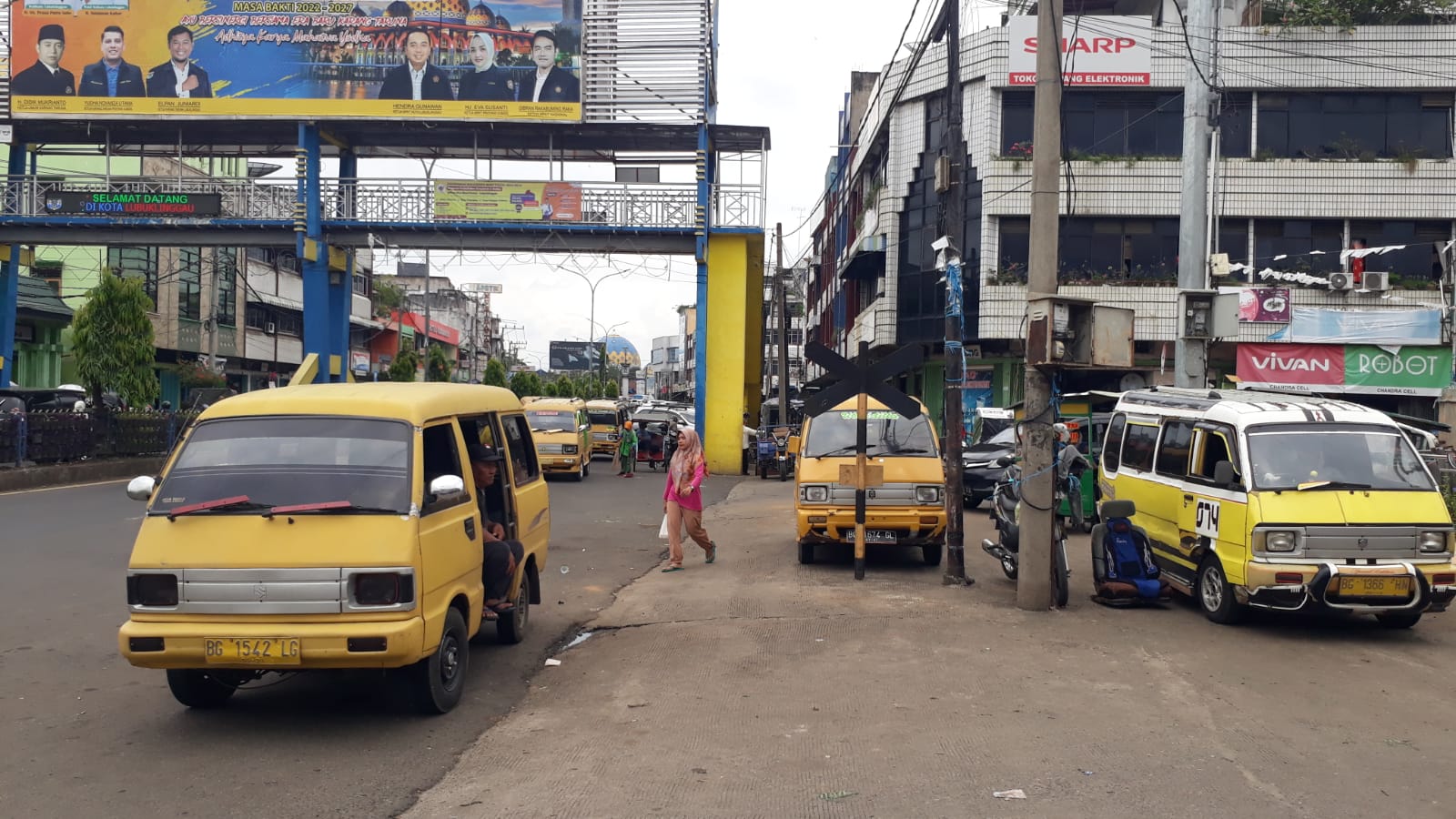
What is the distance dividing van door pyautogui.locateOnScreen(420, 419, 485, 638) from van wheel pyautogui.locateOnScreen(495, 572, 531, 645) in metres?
0.82

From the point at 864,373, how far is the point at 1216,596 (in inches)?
157

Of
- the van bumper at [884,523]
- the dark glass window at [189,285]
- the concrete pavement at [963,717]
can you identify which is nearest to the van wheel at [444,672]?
the concrete pavement at [963,717]

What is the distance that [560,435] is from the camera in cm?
2644

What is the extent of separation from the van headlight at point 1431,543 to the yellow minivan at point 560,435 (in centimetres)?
1958

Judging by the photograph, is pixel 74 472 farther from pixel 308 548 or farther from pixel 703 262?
pixel 308 548

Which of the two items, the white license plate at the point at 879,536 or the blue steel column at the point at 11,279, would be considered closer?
the white license plate at the point at 879,536

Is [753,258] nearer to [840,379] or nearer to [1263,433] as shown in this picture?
[840,379]

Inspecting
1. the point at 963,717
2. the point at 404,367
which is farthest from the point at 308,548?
the point at 404,367

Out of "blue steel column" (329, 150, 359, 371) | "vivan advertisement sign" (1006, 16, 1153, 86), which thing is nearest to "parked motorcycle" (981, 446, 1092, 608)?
"vivan advertisement sign" (1006, 16, 1153, 86)

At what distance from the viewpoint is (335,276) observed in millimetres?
31453

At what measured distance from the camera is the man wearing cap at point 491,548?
7699 millimetres

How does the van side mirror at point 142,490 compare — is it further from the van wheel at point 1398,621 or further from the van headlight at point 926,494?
the van wheel at point 1398,621

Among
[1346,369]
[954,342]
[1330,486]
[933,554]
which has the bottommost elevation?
[933,554]

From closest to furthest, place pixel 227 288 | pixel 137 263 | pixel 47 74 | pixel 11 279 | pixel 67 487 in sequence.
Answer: pixel 67 487 → pixel 47 74 → pixel 11 279 → pixel 137 263 → pixel 227 288
